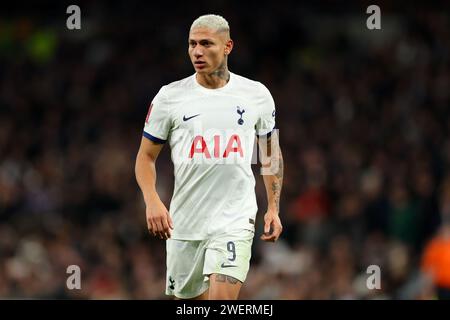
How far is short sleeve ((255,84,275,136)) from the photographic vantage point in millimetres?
8977

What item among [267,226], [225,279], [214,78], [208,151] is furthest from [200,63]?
[225,279]

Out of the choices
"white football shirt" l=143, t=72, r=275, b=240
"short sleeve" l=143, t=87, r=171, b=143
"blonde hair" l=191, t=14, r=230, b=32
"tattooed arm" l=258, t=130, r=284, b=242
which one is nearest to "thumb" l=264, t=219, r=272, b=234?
"white football shirt" l=143, t=72, r=275, b=240

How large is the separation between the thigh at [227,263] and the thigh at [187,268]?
0.48 feet

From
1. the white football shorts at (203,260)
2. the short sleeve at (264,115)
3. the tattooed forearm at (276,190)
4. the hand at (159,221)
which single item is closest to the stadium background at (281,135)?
the tattooed forearm at (276,190)

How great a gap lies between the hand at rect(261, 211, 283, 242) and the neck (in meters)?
1.00

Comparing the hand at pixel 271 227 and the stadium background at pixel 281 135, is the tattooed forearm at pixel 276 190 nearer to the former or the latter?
the hand at pixel 271 227

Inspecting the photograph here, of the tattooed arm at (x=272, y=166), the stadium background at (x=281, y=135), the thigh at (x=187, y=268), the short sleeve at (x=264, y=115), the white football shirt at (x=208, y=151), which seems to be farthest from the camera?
the stadium background at (x=281, y=135)

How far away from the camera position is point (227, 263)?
8.56 metres

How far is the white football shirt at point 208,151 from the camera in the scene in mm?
8758

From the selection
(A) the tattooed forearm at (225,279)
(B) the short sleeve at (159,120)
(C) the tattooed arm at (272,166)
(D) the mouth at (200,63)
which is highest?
(D) the mouth at (200,63)

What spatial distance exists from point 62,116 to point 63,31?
8.55ft

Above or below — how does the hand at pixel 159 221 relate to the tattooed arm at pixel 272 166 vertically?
below

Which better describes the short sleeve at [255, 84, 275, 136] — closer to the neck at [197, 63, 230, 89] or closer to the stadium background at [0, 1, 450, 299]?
the neck at [197, 63, 230, 89]

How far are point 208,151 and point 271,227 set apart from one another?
2.31 feet
